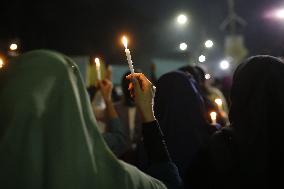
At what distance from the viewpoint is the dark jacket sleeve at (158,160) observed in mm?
2449

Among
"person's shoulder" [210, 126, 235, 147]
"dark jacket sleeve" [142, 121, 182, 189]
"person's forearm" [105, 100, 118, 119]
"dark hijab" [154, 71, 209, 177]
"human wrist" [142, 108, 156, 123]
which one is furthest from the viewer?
"person's forearm" [105, 100, 118, 119]

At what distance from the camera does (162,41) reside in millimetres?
36031

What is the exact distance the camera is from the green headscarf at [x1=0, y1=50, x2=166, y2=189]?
1942 millimetres

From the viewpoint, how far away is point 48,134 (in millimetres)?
1975

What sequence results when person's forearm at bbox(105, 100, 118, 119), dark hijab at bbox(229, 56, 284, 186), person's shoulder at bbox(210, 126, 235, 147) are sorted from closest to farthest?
1. dark hijab at bbox(229, 56, 284, 186)
2. person's shoulder at bbox(210, 126, 235, 147)
3. person's forearm at bbox(105, 100, 118, 119)

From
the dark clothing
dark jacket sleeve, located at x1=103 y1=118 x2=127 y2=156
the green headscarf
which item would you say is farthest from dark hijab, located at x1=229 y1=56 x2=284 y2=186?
dark jacket sleeve, located at x1=103 y1=118 x2=127 y2=156

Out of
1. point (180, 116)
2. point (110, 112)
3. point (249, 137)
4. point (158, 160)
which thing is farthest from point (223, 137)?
point (110, 112)

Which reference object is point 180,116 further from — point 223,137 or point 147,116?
point 147,116

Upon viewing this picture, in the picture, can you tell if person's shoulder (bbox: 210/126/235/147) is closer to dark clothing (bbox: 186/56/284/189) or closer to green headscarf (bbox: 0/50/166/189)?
dark clothing (bbox: 186/56/284/189)

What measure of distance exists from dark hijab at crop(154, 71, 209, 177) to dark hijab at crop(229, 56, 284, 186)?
897 millimetres

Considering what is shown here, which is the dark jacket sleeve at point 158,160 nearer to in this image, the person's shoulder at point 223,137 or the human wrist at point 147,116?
the human wrist at point 147,116

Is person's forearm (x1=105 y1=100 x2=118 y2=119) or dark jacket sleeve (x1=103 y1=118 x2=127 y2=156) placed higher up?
person's forearm (x1=105 y1=100 x2=118 y2=119)

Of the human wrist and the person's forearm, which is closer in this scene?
the human wrist

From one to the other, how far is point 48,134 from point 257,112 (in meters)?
1.46
